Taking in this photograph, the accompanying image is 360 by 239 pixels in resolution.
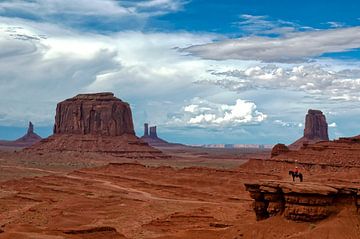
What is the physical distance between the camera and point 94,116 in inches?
5950

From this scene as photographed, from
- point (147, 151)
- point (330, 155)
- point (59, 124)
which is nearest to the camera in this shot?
point (330, 155)

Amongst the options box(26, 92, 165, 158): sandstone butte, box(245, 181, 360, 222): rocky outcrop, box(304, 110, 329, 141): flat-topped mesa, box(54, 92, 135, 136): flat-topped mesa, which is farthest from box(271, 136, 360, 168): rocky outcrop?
box(304, 110, 329, 141): flat-topped mesa

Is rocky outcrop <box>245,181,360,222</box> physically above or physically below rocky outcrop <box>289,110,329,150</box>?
below

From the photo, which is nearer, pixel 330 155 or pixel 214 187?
pixel 214 187

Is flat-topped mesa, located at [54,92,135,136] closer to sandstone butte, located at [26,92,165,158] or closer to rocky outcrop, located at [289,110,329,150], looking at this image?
sandstone butte, located at [26,92,165,158]

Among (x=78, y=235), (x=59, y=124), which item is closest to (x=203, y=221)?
(x=78, y=235)

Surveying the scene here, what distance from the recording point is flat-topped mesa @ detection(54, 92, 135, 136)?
150625 mm

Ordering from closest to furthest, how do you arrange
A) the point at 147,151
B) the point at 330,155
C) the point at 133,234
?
the point at 133,234
the point at 330,155
the point at 147,151

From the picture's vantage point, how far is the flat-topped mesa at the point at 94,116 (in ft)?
494

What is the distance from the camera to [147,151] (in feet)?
480

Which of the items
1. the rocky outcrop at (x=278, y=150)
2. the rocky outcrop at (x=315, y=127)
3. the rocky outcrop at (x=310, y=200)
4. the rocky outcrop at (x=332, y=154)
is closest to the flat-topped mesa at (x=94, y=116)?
the rocky outcrop at (x=315, y=127)

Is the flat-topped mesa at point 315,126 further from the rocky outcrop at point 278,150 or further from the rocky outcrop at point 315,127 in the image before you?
the rocky outcrop at point 278,150

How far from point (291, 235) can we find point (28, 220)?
79.9ft

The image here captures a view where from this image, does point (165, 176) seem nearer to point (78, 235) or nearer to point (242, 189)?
point (242, 189)
